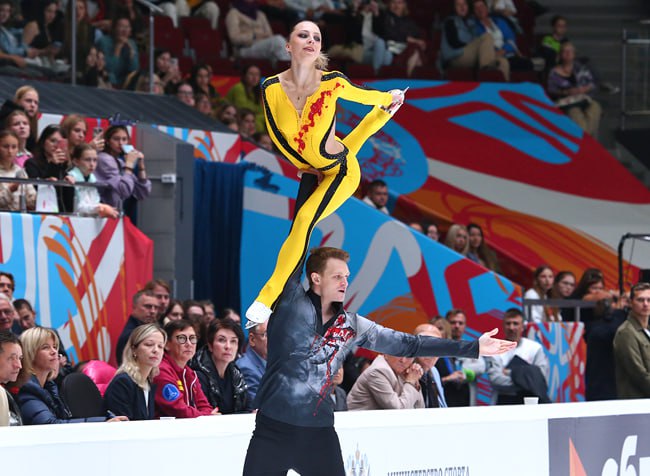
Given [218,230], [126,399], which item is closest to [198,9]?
[218,230]

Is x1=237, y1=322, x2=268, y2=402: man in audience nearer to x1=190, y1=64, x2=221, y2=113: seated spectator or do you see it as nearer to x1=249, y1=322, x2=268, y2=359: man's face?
x1=249, y1=322, x2=268, y2=359: man's face

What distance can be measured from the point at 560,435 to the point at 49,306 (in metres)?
4.20

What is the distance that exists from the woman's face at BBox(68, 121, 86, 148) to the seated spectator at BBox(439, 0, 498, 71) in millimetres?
7780

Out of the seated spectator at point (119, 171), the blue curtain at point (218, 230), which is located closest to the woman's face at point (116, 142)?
the seated spectator at point (119, 171)

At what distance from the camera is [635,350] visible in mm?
8203

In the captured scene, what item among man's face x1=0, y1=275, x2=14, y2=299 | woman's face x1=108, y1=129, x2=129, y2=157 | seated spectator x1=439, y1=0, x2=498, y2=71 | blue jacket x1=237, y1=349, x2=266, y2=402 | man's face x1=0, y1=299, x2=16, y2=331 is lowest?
blue jacket x1=237, y1=349, x2=266, y2=402

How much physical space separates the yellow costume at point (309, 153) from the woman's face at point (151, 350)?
136 cm

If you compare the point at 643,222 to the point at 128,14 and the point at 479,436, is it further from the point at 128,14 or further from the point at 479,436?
the point at 479,436

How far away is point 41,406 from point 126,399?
21.4 inches

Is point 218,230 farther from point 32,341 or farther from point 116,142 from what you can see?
point 32,341

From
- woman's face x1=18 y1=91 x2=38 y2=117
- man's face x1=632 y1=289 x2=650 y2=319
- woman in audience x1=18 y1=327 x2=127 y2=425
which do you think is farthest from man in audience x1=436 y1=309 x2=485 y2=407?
woman in audience x1=18 y1=327 x2=127 y2=425

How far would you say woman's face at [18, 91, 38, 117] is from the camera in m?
9.21

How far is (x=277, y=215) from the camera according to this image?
12.3 metres

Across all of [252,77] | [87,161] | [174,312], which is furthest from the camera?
[252,77]
